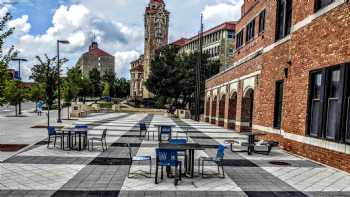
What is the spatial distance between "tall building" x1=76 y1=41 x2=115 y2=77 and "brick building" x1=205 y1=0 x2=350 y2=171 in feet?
370

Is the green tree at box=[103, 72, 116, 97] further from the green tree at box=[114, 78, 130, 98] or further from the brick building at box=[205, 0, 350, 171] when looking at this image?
the brick building at box=[205, 0, 350, 171]

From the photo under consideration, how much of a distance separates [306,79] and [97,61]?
399 ft

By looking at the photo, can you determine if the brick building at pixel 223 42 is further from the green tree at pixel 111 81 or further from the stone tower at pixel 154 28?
the green tree at pixel 111 81

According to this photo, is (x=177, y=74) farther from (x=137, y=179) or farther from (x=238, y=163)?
(x=137, y=179)

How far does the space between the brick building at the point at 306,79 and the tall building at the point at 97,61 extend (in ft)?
370

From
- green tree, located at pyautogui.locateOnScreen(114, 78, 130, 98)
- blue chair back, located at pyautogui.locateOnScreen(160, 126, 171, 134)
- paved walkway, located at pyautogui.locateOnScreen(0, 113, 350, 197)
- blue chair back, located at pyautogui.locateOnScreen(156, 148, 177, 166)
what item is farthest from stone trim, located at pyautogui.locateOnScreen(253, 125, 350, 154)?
green tree, located at pyautogui.locateOnScreen(114, 78, 130, 98)

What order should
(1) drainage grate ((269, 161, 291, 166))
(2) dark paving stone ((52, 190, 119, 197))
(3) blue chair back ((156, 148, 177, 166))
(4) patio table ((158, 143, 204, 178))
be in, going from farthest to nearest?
(1) drainage grate ((269, 161, 291, 166))
(4) patio table ((158, 143, 204, 178))
(3) blue chair back ((156, 148, 177, 166))
(2) dark paving stone ((52, 190, 119, 197))

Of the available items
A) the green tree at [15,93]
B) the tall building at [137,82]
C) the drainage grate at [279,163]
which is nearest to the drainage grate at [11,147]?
the drainage grate at [279,163]

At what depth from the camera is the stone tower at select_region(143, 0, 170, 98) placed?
95562mm

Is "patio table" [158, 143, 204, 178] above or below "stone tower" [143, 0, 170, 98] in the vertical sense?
below

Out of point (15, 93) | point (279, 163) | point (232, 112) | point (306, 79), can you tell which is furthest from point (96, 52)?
point (279, 163)

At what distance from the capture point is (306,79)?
12.1 meters

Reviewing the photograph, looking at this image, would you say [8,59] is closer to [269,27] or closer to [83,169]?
[83,169]

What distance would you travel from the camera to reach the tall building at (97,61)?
12662 centimetres
